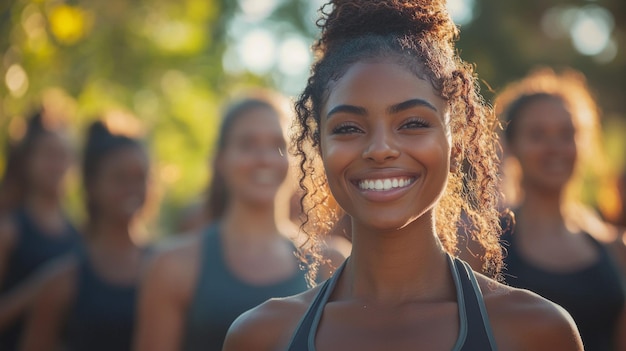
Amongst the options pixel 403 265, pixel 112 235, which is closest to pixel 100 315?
pixel 112 235

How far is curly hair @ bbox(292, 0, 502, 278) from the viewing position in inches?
133

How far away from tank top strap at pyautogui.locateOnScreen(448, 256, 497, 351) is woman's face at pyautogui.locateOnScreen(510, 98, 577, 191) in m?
2.70

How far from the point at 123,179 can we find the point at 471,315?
4.59m

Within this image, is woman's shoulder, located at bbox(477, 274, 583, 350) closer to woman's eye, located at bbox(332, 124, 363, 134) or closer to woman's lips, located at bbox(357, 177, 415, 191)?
woman's lips, located at bbox(357, 177, 415, 191)

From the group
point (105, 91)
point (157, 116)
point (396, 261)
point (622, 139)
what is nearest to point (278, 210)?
point (396, 261)

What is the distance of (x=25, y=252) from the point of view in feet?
25.8

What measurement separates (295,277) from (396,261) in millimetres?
2238

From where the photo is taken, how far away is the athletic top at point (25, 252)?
7695 mm

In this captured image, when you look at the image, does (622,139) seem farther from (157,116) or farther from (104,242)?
(104,242)

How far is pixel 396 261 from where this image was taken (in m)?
3.39

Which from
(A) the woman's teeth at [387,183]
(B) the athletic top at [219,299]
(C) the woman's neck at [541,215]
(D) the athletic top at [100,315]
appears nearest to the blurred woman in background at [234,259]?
(B) the athletic top at [219,299]

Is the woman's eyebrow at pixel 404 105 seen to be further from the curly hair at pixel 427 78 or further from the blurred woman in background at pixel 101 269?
the blurred woman in background at pixel 101 269

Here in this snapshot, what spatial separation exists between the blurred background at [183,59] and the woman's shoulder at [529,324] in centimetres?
105

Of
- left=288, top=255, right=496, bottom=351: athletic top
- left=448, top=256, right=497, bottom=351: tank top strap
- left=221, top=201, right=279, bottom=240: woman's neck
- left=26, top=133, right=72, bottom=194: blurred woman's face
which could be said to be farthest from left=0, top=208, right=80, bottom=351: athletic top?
left=448, top=256, right=497, bottom=351: tank top strap
